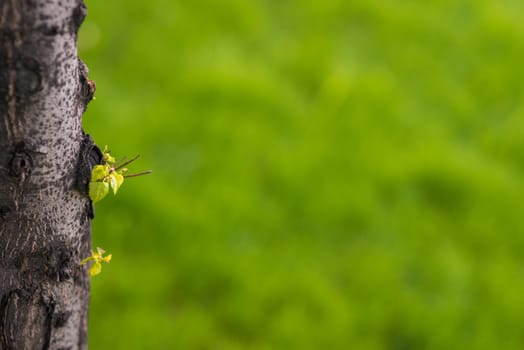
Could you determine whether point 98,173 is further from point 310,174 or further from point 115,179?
point 310,174

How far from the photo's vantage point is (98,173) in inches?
56.5

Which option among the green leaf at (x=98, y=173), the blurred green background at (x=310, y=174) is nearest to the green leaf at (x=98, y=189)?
the green leaf at (x=98, y=173)

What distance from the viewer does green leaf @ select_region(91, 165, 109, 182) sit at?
143cm

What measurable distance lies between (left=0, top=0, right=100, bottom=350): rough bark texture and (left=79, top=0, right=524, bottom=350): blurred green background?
128cm

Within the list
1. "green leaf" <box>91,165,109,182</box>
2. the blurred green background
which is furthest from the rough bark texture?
the blurred green background

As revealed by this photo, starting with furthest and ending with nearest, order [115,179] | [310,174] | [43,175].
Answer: [310,174] < [115,179] < [43,175]

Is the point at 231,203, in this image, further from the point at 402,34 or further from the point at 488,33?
the point at 488,33

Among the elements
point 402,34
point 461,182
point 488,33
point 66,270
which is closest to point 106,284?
point 66,270

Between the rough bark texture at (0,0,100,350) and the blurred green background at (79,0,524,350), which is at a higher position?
the blurred green background at (79,0,524,350)

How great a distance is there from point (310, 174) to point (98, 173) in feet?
7.24

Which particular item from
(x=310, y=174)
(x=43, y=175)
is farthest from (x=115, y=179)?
(x=310, y=174)

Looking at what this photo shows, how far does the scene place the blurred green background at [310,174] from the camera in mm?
2973

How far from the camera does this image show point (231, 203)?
333 centimetres

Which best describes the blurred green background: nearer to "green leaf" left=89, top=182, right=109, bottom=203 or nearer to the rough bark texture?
the rough bark texture
